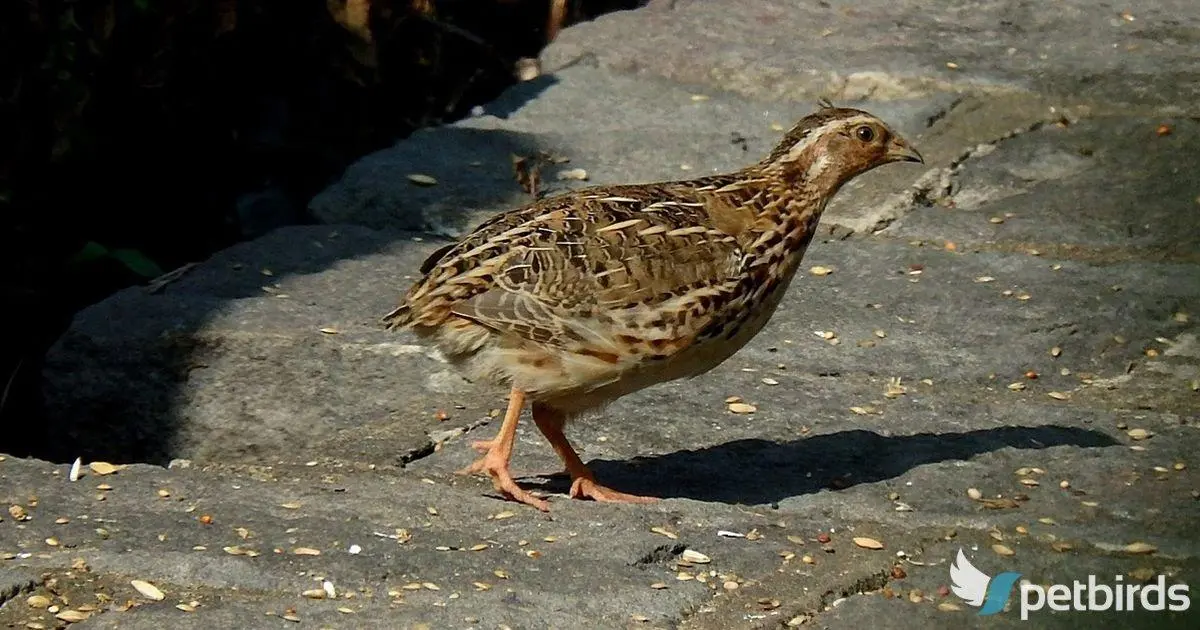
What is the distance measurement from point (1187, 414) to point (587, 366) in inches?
67.8

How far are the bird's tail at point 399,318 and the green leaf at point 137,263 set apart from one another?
1947 millimetres

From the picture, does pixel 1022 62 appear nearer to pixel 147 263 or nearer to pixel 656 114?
pixel 656 114

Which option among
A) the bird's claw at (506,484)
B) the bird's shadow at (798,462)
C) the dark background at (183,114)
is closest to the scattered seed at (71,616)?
the bird's claw at (506,484)

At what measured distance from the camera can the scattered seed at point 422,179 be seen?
6527 millimetres

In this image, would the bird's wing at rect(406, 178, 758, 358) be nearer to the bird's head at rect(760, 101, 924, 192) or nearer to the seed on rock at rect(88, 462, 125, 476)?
the bird's head at rect(760, 101, 924, 192)

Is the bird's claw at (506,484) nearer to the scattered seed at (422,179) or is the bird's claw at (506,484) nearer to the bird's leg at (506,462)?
the bird's leg at (506,462)

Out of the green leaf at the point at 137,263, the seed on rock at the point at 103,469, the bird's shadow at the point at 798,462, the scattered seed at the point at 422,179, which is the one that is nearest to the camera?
the seed on rock at the point at 103,469

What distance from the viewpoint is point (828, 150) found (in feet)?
16.3

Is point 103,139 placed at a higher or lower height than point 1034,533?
higher

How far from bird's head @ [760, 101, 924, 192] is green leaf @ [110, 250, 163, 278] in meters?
2.51

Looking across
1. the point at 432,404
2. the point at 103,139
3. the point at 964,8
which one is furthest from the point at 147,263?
the point at 964,8

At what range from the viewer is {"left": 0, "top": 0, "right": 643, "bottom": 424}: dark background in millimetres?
6191

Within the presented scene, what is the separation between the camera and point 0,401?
5.95m

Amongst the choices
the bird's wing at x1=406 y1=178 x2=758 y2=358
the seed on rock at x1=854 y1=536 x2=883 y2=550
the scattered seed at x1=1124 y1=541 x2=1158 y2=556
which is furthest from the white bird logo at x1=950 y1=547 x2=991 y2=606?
the bird's wing at x1=406 y1=178 x2=758 y2=358
